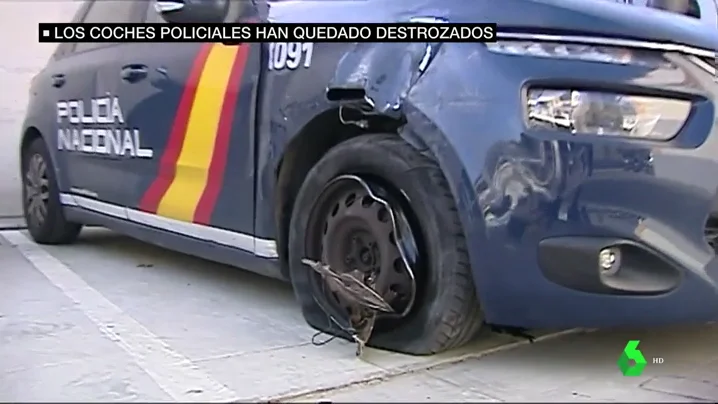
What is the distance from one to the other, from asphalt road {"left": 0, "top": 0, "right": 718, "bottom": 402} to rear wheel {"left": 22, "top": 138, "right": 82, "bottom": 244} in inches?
40.1

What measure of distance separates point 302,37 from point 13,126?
182 inches

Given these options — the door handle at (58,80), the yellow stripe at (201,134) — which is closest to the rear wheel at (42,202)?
the door handle at (58,80)

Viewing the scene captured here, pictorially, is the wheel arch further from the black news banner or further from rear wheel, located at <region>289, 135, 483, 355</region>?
the black news banner

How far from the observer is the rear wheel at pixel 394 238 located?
284 centimetres

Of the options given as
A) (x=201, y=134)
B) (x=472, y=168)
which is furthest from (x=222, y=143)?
(x=472, y=168)

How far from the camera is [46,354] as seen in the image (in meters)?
3.16

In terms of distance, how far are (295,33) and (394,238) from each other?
918 millimetres

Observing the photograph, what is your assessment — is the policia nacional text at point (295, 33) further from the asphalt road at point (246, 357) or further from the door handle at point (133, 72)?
the asphalt road at point (246, 357)

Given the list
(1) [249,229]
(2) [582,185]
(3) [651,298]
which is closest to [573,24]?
(2) [582,185]

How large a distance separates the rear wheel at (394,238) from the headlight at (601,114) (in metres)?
0.43

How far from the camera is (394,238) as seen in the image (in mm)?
2926

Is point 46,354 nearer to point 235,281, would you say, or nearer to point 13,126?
point 235,281

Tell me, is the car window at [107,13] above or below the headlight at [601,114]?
above

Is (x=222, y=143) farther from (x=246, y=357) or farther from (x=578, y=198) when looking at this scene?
(x=578, y=198)
